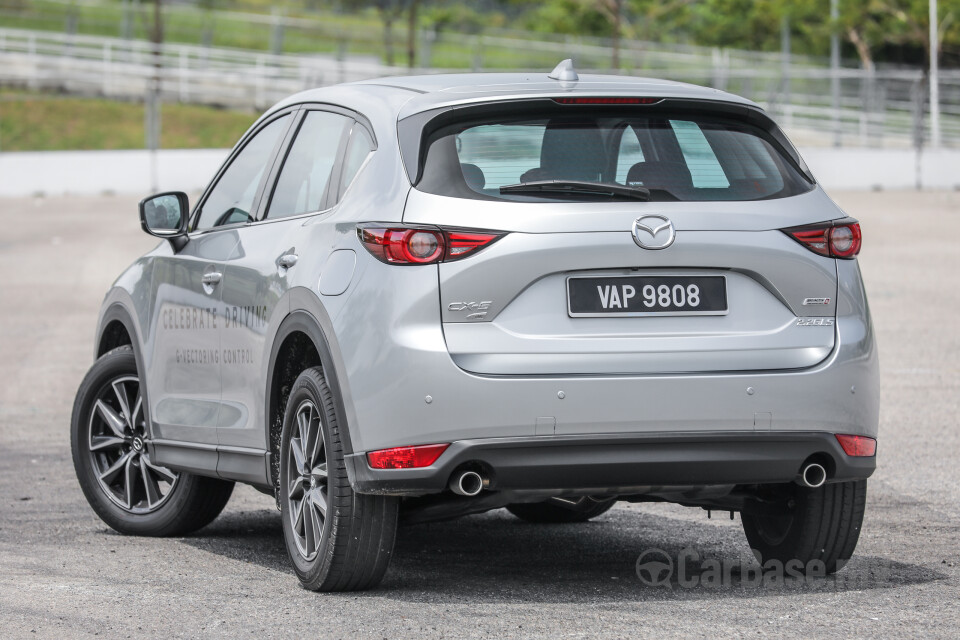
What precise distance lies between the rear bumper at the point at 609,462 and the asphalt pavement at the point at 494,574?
0.42 m

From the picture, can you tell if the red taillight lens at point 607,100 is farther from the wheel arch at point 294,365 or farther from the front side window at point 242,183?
the front side window at point 242,183

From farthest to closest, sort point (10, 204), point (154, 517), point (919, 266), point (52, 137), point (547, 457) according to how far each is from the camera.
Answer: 1. point (52, 137)
2. point (10, 204)
3. point (919, 266)
4. point (154, 517)
5. point (547, 457)

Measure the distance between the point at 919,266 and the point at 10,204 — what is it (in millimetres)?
16989

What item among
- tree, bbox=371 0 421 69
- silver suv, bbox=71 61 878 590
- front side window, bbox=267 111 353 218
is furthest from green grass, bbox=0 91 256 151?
silver suv, bbox=71 61 878 590

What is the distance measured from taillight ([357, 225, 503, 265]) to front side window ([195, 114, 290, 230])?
147 centimetres

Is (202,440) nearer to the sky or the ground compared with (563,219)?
nearer to the ground

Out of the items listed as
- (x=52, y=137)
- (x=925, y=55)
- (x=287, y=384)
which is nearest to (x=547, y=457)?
(x=287, y=384)

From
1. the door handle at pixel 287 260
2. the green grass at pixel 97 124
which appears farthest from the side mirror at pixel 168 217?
the green grass at pixel 97 124

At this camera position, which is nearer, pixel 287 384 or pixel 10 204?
pixel 287 384

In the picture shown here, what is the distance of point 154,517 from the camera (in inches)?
280

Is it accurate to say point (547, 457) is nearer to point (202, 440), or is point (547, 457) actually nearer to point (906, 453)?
point (202, 440)

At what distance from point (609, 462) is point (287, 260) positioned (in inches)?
54.8

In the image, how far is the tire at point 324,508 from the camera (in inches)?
213

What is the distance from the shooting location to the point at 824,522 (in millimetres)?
5855
